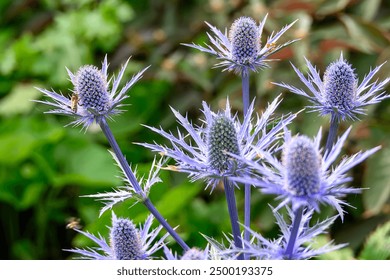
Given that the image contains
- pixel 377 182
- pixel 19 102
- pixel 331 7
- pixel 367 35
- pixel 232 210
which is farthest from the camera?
pixel 19 102

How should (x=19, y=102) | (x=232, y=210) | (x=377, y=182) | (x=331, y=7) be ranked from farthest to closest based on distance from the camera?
(x=19, y=102) → (x=331, y=7) → (x=377, y=182) → (x=232, y=210)

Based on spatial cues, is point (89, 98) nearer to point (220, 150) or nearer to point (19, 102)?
point (220, 150)

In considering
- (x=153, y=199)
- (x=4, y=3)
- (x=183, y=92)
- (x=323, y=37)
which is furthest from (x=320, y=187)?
(x=4, y=3)

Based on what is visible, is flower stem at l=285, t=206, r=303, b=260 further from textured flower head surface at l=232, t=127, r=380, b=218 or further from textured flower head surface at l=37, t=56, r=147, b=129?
textured flower head surface at l=37, t=56, r=147, b=129

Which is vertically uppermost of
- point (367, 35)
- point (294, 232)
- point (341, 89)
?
point (367, 35)

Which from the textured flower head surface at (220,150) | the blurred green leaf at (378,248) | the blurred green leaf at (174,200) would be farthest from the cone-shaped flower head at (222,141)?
the blurred green leaf at (174,200)

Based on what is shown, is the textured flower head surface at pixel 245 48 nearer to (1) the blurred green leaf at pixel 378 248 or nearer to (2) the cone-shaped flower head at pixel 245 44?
(2) the cone-shaped flower head at pixel 245 44

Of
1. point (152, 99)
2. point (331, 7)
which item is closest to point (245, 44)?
point (331, 7)

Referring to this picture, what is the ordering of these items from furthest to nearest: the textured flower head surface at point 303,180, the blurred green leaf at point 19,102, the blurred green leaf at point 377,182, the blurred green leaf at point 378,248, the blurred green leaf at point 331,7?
the blurred green leaf at point 19,102, the blurred green leaf at point 331,7, the blurred green leaf at point 377,182, the blurred green leaf at point 378,248, the textured flower head surface at point 303,180
